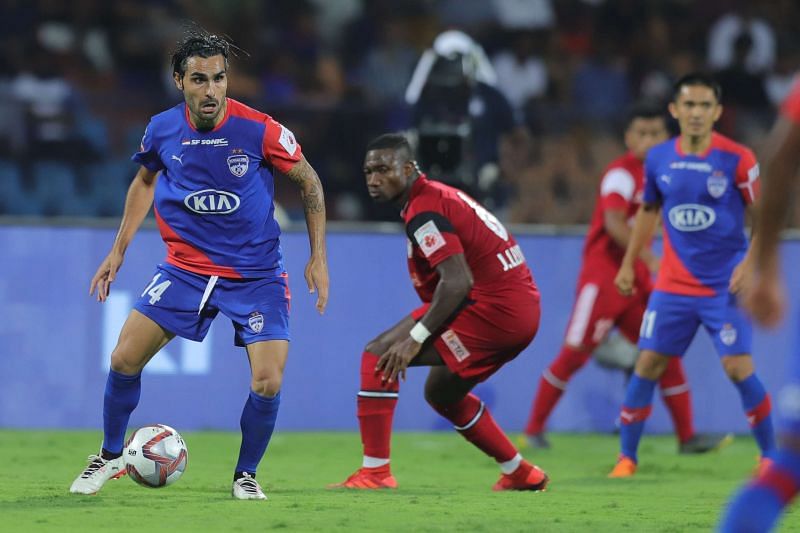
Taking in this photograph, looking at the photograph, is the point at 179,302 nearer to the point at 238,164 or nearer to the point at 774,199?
Result: the point at 238,164

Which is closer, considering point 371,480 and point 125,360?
point 125,360

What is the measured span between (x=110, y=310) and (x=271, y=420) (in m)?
3.67

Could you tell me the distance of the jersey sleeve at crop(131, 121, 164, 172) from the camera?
6207 mm

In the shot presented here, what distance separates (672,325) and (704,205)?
2.34 ft

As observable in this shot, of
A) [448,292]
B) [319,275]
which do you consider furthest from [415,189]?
[319,275]

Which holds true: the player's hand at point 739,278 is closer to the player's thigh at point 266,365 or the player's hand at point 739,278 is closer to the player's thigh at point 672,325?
the player's thigh at point 672,325

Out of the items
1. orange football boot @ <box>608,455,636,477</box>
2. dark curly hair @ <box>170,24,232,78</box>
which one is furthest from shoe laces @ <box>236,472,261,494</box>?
orange football boot @ <box>608,455,636,477</box>

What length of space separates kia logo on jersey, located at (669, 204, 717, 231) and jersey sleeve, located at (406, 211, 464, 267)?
1.79m

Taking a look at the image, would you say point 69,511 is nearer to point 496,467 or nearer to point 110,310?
point 496,467

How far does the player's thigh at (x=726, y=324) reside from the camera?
773 cm

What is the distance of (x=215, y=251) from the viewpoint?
6.14 meters

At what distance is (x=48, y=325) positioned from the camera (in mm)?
9438

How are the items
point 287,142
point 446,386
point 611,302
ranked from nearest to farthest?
point 287,142
point 446,386
point 611,302

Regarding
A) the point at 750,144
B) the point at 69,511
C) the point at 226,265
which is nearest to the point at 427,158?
the point at 750,144
